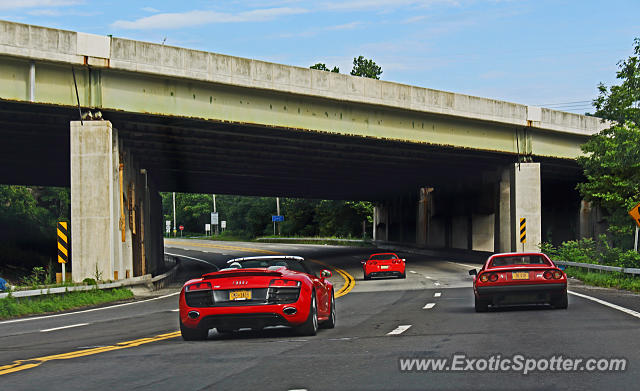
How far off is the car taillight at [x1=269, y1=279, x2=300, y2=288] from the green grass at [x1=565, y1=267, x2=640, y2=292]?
1602cm

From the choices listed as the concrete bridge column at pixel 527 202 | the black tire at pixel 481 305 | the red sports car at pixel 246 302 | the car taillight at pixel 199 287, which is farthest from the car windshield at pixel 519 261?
the concrete bridge column at pixel 527 202

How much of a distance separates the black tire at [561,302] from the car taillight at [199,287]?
761 centimetres

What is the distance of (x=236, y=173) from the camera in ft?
171

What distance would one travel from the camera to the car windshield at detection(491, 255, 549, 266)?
17.1m

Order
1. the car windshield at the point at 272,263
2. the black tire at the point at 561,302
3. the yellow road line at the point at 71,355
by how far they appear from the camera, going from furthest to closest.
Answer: the black tire at the point at 561,302
the car windshield at the point at 272,263
the yellow road line at the point at 71,355

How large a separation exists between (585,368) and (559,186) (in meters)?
59.5

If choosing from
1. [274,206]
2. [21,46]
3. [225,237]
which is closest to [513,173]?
[21,46]

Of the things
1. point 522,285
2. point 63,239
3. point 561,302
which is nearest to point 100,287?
point 63,239

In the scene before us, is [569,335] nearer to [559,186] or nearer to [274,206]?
[559,186]

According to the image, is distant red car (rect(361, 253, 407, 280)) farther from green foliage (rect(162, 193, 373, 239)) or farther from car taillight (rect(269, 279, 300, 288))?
green foliage (rect(162, 193, 373, 239))

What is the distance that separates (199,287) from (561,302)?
25.7ft

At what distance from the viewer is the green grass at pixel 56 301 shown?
2162 centimetres

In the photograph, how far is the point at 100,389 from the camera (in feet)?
24.9

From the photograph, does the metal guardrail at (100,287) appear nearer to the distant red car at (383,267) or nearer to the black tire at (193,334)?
the distant red car at (383,267)
